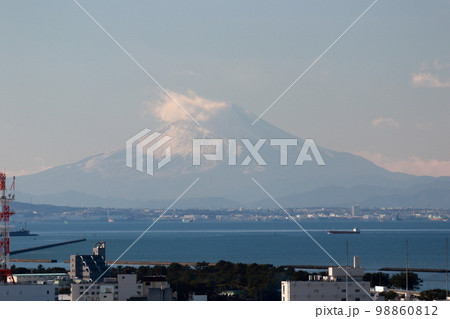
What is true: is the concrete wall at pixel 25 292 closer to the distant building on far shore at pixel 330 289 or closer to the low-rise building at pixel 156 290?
the low-rise building at pixel 156 290

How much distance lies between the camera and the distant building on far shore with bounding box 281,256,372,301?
1708cm

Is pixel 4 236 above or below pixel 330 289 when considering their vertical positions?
above

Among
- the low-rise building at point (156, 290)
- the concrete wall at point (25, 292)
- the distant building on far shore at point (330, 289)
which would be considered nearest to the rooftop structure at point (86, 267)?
the low-rise building at point (156, 290)

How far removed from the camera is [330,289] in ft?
56.6

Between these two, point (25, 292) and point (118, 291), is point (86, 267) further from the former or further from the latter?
point (25, 292)

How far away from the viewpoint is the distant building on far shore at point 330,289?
672 inches

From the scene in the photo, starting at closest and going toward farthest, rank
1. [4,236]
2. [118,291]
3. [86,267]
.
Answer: [4,236] → [118,291] → [86,267]

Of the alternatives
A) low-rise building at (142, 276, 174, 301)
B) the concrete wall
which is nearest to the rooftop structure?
low-rise building at (142, 276, 174, 301)

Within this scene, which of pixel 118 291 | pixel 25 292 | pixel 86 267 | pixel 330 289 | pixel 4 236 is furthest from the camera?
pixel 86 267

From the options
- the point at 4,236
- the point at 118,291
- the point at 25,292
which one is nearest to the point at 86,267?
the point at 118,291

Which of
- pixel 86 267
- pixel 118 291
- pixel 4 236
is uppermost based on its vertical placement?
pixel 4 236

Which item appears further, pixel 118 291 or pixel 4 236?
pixel 118 291

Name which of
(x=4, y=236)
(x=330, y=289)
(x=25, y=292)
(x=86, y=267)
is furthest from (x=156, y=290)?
(x=86, y=267)

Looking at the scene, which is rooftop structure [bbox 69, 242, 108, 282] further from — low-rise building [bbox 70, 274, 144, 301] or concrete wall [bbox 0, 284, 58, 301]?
concrete wall [bbox 0, 284, 58, 301]
